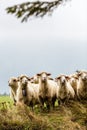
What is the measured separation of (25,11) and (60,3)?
0.95 meters

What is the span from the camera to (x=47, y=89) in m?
18.9

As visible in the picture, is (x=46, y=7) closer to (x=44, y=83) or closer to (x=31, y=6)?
(x=31, y=6)

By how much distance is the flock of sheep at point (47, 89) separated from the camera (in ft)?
59.8

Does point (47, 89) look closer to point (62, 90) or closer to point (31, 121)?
point (62, 90)

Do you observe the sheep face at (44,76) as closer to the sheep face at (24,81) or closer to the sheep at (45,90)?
the sheep at (45,90)

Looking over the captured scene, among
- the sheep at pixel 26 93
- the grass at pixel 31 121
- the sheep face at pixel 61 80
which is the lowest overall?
the grass at pixel 31 121

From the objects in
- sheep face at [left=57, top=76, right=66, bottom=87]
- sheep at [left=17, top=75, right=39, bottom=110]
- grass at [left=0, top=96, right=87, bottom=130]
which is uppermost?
sheep face at [left=57, top=76, right=66, bottom=87]

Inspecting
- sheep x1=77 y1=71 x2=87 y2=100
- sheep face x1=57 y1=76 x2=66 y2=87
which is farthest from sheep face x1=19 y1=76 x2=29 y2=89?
sheep x1=77 y1=71 x2=87 y2=100

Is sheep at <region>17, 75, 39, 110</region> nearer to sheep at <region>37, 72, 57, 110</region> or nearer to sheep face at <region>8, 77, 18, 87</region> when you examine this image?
sheep at <region>37, 72, 57, 110</region>

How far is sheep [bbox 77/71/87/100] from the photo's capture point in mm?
19906

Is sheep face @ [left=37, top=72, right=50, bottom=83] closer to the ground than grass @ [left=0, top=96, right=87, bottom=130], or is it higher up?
higher up

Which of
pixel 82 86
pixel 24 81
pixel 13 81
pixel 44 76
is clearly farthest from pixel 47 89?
pixel 13 81

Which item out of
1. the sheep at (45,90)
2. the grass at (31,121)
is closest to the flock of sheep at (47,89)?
the sheep at (45,90)

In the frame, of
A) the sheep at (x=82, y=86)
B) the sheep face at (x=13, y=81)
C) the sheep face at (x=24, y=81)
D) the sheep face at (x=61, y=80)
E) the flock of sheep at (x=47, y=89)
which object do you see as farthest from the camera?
the sheep face at (x=13, y=81)
